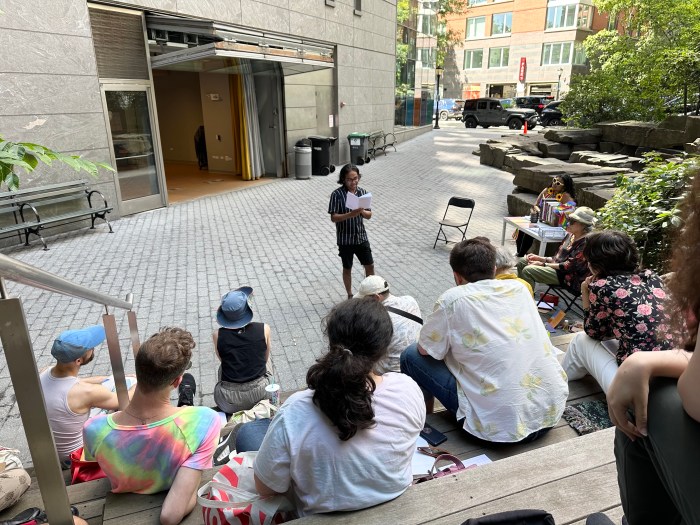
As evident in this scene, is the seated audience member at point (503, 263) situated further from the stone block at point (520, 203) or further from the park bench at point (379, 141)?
the park bench at point (379, 141)

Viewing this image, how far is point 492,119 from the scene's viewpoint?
106 feet

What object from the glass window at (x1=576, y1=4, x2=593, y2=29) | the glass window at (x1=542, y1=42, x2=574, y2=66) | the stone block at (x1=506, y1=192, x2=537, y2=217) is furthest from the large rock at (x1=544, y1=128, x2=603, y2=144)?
the glass window at (x1=576, y1=4, x2=593, y2=29)

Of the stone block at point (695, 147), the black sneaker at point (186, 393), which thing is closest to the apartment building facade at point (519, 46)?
the stone block at point (695, 147)

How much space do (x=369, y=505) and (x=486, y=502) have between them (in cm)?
46

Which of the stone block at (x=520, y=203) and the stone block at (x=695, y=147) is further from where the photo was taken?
the stone block at (x=520, y=203)

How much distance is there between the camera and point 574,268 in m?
5.18

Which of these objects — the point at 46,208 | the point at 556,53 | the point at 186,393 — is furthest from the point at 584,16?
the point at 186,393

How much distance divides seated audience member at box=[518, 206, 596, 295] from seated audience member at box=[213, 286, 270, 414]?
11.5 ft

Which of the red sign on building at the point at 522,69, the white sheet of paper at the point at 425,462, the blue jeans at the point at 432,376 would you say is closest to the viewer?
the white sheet of paper at the point at 425,462

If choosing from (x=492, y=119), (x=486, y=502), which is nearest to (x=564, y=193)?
(x=486, y=502)

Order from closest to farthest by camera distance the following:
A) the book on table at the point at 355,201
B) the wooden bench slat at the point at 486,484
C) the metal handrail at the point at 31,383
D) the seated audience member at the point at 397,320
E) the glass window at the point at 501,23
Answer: the metal handrail at the point at 31,383 → the wooden bench slat at the point at 486,484 → the seated audience member at the point at 397,320 → the book on table at the point at 355,201 → the glass window at the point at 501,23

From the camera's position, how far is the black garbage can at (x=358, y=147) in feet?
55.7

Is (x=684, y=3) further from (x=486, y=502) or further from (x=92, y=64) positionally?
(x=486, y=502)

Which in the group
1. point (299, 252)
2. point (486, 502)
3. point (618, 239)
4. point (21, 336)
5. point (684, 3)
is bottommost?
point (299, 252)
